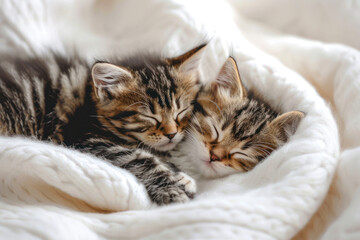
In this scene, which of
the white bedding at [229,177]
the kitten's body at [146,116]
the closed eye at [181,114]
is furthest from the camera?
the closed eye at [181,114]

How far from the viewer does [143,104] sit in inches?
44.9

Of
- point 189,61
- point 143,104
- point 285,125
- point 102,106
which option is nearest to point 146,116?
point 143,104

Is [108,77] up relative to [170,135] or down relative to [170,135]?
up

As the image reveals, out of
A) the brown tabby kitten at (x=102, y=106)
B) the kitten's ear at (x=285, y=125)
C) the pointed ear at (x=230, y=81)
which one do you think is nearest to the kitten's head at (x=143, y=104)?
the brown tabby kitten at (x=102, y=106)

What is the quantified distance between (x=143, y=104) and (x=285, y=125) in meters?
0.45

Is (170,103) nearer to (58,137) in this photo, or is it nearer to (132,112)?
(132,112)

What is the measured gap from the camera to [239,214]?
707mm

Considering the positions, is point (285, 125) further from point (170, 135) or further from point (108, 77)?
point (108, 77)

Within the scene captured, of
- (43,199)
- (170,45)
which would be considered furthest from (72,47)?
(43,199)

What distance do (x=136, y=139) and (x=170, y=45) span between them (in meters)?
0.43

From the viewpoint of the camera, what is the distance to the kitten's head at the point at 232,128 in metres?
1.06

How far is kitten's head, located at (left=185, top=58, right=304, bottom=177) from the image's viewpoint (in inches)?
41.9

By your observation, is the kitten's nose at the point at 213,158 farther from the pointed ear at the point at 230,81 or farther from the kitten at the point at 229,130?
the pointed ear at the point at 230,81

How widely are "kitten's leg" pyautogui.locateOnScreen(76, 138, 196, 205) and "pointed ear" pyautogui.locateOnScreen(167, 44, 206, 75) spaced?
355 millimetres
